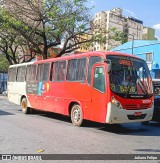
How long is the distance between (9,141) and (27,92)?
816cm

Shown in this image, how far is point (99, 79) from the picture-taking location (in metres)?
10.8

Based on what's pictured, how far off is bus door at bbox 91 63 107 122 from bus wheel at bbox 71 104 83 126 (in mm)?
869

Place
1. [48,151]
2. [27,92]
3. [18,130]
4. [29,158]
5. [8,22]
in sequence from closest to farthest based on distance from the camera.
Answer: [29,158]
[48,151]
[18,130]
[27,92]
[8,22]

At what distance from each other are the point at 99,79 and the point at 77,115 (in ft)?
6.44

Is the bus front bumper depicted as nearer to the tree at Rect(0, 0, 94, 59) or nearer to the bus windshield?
the bus windshield

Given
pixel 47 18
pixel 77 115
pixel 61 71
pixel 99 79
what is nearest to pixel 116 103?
pixel 99 79

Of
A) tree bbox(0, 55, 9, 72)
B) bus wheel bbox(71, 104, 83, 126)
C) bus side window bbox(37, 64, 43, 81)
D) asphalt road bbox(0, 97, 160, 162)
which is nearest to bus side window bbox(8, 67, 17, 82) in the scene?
bus side window bbox(37, 64, 43, 81)

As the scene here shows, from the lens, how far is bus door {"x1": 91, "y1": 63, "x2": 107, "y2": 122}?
1053cm

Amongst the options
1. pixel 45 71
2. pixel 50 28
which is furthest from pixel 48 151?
pixel 50 28

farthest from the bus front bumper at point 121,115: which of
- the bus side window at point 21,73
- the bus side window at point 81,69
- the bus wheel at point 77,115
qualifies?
the bus side window at point 21,73

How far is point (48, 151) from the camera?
7.42 meters

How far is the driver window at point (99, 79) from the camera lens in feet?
35.0

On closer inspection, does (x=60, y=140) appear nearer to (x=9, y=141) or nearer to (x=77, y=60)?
(x=9, y=141)

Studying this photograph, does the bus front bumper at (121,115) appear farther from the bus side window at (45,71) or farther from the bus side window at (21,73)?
the bus side window at (21,73)
